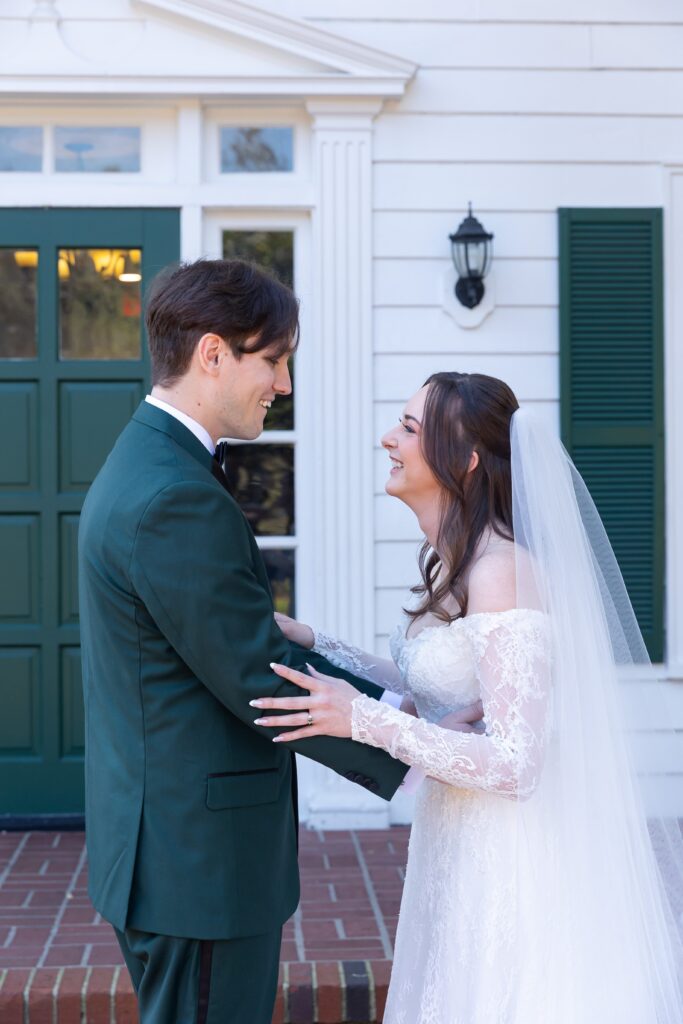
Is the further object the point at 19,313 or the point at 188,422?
the point at 19,313

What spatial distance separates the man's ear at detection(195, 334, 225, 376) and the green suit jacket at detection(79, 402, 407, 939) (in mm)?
122

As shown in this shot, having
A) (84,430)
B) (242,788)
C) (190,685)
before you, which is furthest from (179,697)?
(84,430)

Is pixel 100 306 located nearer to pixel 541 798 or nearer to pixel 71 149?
pixel 71 149

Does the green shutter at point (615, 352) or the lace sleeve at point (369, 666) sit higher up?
the green shutter at point (615, 352)

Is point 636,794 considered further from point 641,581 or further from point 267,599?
point 641,581

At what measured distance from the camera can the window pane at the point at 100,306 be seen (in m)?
5.29

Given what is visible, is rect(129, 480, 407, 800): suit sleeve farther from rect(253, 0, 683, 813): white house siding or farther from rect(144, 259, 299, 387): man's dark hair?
rect(253, 0, 683, 813): white house siding

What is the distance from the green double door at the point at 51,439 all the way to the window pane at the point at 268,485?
585 mm

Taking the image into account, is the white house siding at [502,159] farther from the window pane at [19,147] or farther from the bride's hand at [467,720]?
the bride's hand at [467,720]

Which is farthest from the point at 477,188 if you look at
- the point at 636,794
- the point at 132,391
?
the point at 636,794

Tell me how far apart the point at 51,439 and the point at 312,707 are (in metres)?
3.37

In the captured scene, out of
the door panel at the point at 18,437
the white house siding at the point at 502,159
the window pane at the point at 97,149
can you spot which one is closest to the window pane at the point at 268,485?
the white house siding at the point at 502,159

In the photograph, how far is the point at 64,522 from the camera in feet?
17.1

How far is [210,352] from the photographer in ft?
7.25
